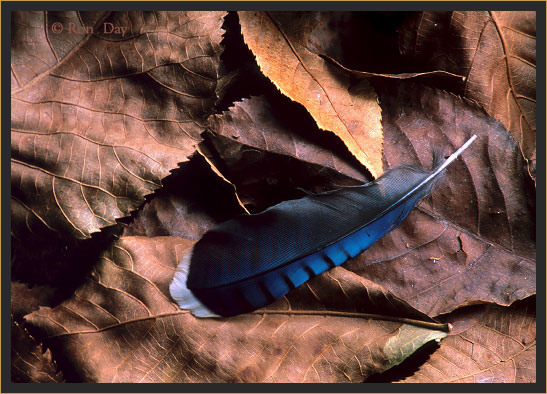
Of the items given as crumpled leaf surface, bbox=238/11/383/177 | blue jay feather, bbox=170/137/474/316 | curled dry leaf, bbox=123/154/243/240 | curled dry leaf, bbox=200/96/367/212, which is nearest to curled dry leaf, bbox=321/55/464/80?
crumpled leaf surface, bbox=238/11/383/177

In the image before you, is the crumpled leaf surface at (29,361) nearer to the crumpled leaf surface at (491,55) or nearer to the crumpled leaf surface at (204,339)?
the crumpled leaf surface at (204,339)

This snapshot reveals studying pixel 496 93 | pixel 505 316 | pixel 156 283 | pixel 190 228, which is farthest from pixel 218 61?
pixel 505 316

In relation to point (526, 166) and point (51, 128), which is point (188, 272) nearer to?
point (51, 128)

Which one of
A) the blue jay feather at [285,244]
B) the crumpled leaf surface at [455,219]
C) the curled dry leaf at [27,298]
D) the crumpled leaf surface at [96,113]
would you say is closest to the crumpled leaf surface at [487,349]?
the crumpled leaf surface at [455,219]

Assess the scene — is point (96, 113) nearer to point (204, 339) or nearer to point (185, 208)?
point (185, 208)

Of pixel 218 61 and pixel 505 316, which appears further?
pixel 505 316

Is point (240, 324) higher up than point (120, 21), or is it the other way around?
point (120, 21)

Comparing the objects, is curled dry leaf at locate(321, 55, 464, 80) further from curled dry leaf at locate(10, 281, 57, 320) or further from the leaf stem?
curled dry leaf at locate(10, 281, 57, 320)
